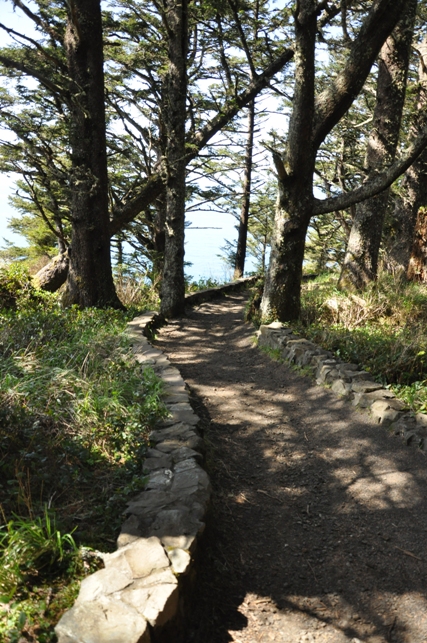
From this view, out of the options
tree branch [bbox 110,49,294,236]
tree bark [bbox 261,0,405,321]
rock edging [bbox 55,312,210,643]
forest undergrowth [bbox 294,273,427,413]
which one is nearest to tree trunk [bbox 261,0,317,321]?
tree bark [bbox 261,0,405,321]

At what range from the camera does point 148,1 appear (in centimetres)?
1309

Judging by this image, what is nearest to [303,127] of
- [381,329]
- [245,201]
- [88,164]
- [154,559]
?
[381,329]

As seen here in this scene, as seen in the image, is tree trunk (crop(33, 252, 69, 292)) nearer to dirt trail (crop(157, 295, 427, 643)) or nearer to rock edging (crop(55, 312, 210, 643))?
dirt trail (crop(157, 295, 427, 643))

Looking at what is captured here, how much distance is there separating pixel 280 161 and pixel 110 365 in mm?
3846

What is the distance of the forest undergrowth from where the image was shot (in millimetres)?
6047

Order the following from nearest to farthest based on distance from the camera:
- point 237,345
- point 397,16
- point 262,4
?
point 397,16 → point 237,345 → point 262,4

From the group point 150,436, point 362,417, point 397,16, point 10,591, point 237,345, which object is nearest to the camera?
point 10,591

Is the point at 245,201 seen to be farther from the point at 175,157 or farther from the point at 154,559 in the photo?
the point at 154,559

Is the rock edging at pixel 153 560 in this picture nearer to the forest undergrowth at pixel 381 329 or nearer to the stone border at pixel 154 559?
the stone border at pixel 154 559

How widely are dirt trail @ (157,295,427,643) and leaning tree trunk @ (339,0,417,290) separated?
4769 mm

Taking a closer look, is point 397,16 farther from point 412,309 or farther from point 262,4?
point 262,4

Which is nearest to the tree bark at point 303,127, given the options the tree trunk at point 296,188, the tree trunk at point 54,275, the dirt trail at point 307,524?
the tree trunk at point 296,188

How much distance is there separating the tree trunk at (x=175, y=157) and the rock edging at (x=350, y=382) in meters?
2.86

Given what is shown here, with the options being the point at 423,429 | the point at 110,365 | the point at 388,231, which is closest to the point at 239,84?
the point at 388,231
